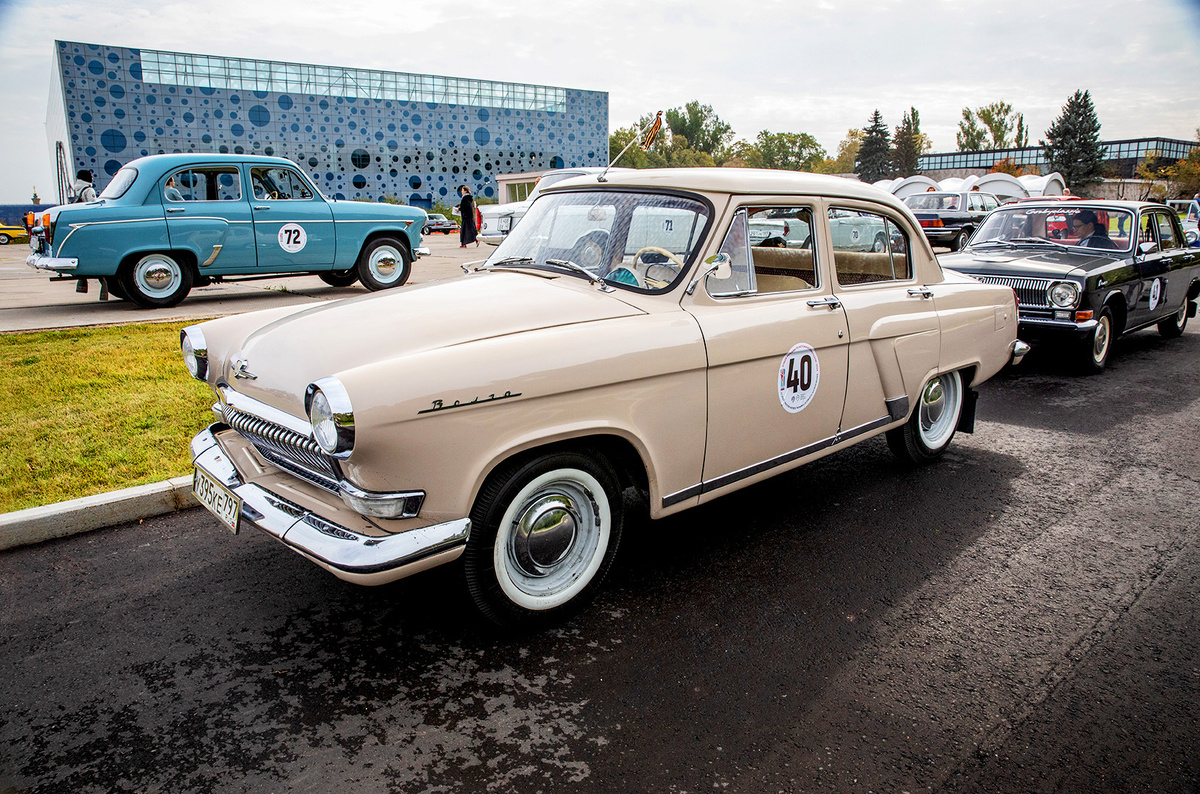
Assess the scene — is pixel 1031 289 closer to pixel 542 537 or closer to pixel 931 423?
pixel 931 423

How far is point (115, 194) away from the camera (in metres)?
9.22

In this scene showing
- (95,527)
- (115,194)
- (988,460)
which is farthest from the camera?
(115,194)

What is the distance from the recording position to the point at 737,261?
3350mm

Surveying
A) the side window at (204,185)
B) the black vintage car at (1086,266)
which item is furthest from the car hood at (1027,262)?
the side window at (204,185)

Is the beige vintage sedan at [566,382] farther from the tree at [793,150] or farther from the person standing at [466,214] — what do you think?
the tree at [793,150]

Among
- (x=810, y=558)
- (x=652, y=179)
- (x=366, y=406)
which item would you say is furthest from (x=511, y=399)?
(x=810, y=558)

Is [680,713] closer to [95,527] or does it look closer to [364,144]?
[95,527]

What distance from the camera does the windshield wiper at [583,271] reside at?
3.20 meters

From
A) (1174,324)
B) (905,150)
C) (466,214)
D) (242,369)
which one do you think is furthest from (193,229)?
(905,150)

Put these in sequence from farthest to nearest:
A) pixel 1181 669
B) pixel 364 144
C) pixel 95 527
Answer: pixel 364 144 < pixel 95 527 < pixel 1181 669

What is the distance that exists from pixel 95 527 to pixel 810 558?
3.47 meters

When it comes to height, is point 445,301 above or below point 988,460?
above

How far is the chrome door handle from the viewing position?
3532 millimetres

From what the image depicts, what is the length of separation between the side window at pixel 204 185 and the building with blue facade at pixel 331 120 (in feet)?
156
